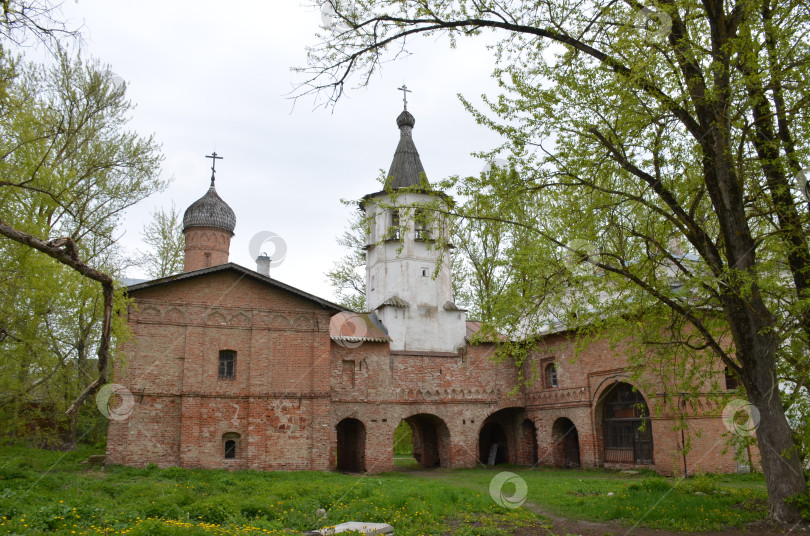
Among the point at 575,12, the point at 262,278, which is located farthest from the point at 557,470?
the point at 575,12

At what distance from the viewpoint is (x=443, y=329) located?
974 inches

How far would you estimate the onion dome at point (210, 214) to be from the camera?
26.8 m

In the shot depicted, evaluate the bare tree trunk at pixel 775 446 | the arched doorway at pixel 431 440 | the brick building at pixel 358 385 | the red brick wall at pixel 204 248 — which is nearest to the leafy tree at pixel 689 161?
the bare tree trunk at pixel 775 446

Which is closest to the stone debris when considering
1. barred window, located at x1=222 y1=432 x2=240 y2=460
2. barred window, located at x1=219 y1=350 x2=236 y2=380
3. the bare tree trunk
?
the bare tree trunk

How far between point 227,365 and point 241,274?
3.03m

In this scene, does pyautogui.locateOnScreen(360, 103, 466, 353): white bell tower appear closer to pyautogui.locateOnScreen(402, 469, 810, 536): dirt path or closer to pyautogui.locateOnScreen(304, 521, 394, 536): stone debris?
pyautogui.locateOnScreen(402, 469, 810, 536): dirt path

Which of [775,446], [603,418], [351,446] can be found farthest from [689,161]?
[351,446]

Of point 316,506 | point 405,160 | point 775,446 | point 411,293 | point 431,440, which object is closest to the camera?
point 775,446

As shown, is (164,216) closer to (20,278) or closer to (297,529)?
(20,278)

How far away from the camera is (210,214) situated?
2689 cm

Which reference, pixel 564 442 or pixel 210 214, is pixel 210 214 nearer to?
Result: pixel 210 214

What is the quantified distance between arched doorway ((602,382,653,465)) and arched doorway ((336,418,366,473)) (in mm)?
8665

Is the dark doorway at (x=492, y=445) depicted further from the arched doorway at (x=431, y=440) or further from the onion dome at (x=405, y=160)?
the onion dome at (x=405, y=160)

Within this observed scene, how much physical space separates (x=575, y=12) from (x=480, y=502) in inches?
361
